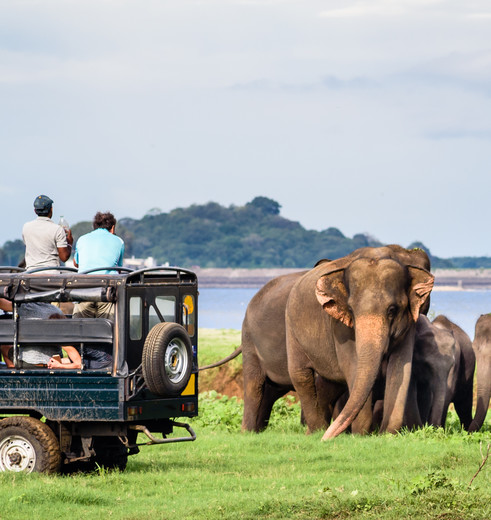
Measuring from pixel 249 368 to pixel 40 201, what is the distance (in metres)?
6.11

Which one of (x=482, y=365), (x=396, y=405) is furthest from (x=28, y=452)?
(x=482, y=365)

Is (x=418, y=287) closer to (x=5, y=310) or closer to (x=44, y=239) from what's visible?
(x=44, y=239)

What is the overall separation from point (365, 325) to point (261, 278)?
173 metres

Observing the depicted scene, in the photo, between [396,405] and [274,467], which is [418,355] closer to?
[396,405]

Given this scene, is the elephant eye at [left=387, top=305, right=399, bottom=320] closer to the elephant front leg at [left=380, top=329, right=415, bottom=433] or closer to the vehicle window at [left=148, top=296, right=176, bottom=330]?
the elephant front leg at [left=380, top=329, right=415, bottom=433]

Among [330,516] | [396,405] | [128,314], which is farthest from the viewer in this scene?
[396,405]

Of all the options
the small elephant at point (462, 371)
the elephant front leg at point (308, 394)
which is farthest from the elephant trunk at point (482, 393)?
the elephant front leg at point (308, 394)

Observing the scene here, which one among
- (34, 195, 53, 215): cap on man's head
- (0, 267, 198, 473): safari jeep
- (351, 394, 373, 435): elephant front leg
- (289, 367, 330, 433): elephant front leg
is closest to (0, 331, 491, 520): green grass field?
(0, 267, 198, 473): safari jeep

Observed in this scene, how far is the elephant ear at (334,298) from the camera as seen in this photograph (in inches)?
629

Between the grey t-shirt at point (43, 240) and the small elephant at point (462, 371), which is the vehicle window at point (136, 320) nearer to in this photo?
the grey t-shirt at point (43, 240)

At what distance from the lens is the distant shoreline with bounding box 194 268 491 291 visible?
186375mm

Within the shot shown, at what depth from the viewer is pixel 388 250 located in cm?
1623

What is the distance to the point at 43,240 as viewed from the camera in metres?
14.0

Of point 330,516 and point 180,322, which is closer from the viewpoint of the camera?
point 330,516
